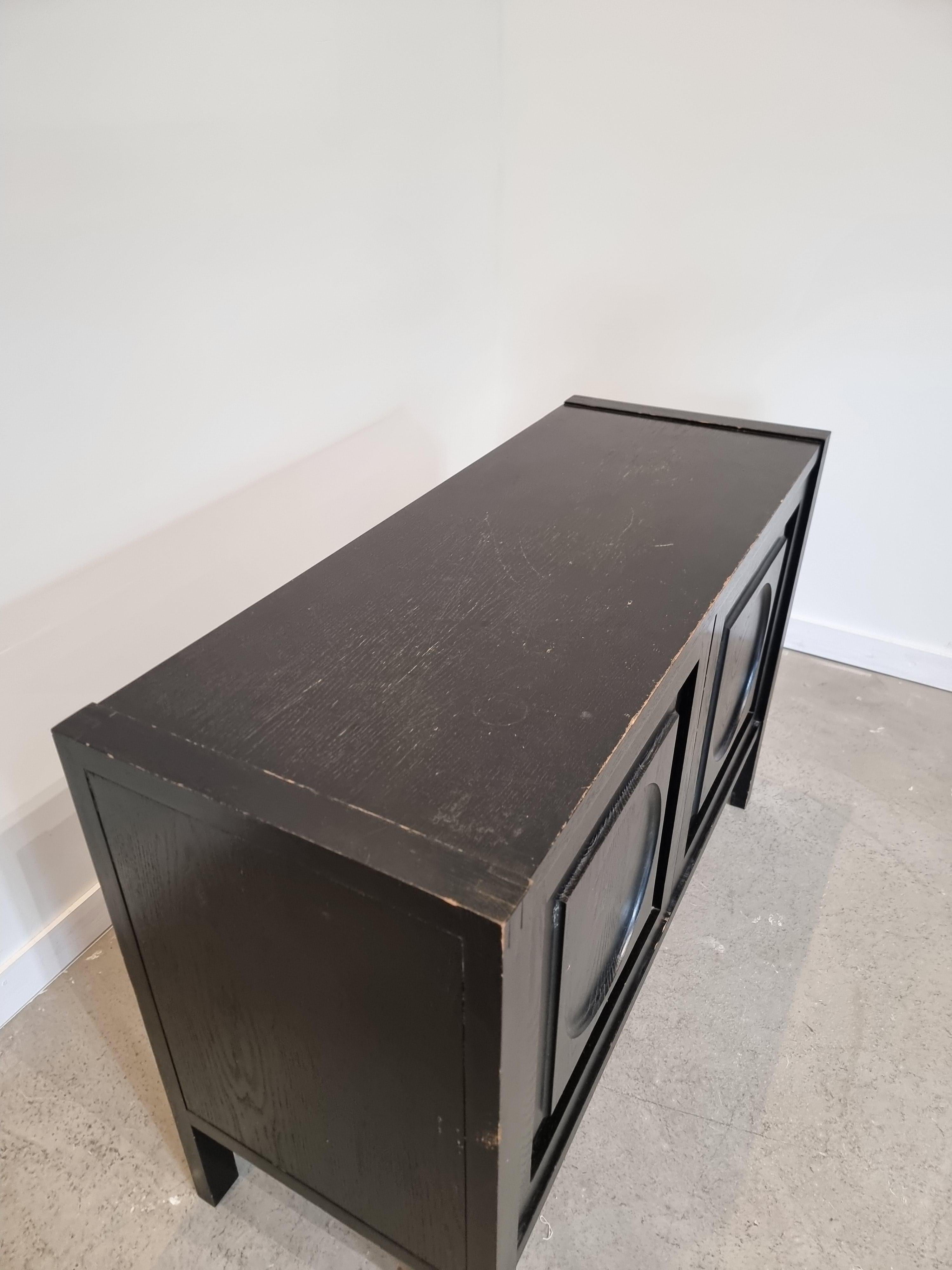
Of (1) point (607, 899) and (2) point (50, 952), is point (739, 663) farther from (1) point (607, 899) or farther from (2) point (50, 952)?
(2) point (50, 952)

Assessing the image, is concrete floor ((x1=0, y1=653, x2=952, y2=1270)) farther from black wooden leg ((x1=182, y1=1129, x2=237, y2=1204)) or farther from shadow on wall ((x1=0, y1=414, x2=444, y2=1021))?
shadow on wall ((x1=0, y1=414, x2=444, y2=1021))

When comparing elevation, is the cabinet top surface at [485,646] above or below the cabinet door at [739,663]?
above

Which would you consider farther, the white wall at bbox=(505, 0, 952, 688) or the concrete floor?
the white wall at bbox=(505, 0, 952, 688)

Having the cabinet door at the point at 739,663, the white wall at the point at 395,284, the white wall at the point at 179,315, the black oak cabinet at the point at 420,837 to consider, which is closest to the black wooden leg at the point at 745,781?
the cabinet door at the point at 739,663

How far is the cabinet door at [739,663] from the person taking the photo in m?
1.18

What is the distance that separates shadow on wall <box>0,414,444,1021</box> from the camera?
47.2 inches

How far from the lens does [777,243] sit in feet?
6.06

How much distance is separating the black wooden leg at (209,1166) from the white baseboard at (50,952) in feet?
1.36

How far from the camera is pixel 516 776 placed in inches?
28.7

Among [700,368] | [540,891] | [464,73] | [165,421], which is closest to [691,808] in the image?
[540,891]

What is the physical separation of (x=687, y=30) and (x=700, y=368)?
26.6 inches

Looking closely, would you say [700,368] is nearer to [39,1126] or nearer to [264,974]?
[264,974]

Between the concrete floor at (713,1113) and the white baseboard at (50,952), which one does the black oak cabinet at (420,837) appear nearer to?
the concrete floor at (713,1113)

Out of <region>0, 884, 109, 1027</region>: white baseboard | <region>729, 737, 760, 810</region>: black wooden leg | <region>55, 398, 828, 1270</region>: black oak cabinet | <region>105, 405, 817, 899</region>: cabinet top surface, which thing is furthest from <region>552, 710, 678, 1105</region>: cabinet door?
<region>0, 884, 109, 1027</region>: white baseboard
